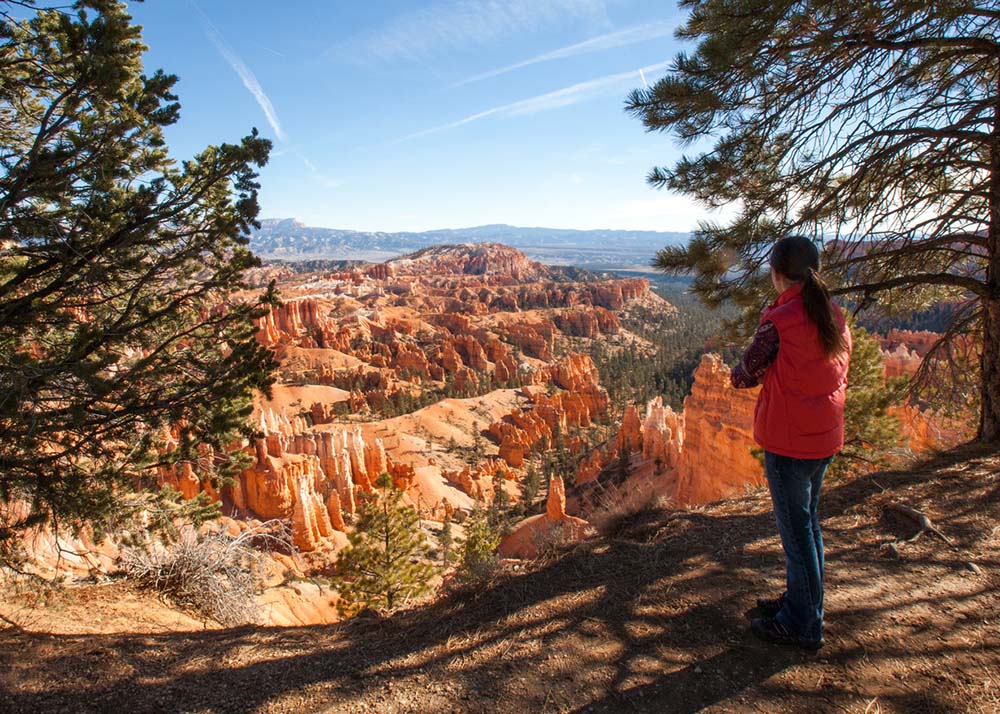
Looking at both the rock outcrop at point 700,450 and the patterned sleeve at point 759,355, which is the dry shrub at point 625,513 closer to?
the patterned sleeve at point 759,355

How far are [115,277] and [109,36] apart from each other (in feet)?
5.62

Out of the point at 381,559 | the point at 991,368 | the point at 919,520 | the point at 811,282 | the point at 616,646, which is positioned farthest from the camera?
the point at 381,559

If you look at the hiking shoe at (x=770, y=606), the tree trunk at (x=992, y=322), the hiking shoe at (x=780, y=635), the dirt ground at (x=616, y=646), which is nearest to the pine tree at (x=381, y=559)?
the dirt ground at (x=616, y=646)

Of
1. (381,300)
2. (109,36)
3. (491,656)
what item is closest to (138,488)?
(109,36)

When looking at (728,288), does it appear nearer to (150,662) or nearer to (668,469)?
(150,662)

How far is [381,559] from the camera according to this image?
10.9 meters

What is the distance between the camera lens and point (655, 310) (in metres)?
98.0

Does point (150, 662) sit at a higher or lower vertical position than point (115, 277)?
lower

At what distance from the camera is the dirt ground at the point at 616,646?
2.18 metres

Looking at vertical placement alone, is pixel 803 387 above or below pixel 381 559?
above

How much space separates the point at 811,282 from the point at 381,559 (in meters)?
10.5

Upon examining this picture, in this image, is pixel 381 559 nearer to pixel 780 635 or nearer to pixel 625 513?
pixel 625 513

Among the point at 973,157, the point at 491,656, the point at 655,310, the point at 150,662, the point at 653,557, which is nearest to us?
the point at 491,656

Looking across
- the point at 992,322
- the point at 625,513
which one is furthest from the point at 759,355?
the point at 992,322
